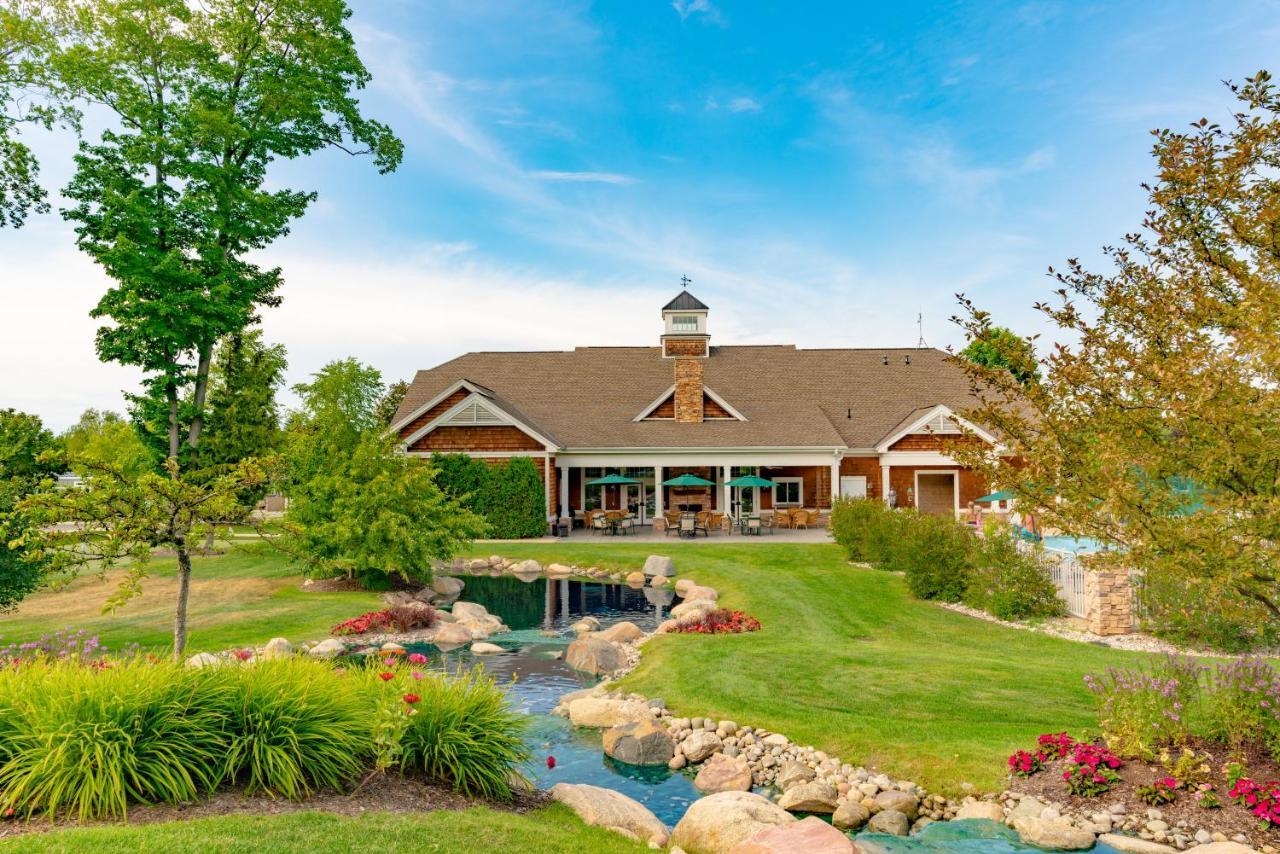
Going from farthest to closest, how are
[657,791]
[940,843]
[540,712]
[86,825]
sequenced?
[540,712]
[657,791]
[940,843]
[86,825]

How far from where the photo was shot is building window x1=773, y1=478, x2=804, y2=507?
3406cm

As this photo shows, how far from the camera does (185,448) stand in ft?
84.8

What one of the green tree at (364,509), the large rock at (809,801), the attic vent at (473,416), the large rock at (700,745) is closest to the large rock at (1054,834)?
the large rock at (809,801)

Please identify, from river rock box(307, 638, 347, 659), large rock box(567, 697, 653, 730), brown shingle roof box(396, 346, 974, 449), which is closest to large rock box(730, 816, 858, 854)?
large rock box(567, 697, 653, 730)

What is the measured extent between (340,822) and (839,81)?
23.5 meters

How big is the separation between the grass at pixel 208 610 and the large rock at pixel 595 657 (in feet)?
18.7

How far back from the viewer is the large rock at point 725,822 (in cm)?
724

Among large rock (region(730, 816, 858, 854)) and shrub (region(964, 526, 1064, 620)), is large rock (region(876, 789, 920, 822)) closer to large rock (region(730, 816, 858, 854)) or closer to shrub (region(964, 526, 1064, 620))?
large rock (region(730, 816, 858, 854))

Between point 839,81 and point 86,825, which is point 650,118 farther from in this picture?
point 86,825

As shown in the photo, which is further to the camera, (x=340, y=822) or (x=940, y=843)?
(x=940, y=843)

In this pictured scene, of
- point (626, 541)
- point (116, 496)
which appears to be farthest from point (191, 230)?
point (116, 496)

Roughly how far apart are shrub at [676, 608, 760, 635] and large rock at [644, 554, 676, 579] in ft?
20.2

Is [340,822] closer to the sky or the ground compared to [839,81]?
closer to the ground

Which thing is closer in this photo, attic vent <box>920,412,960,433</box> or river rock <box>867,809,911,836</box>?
river rock <box>867,809,911,836</box>
